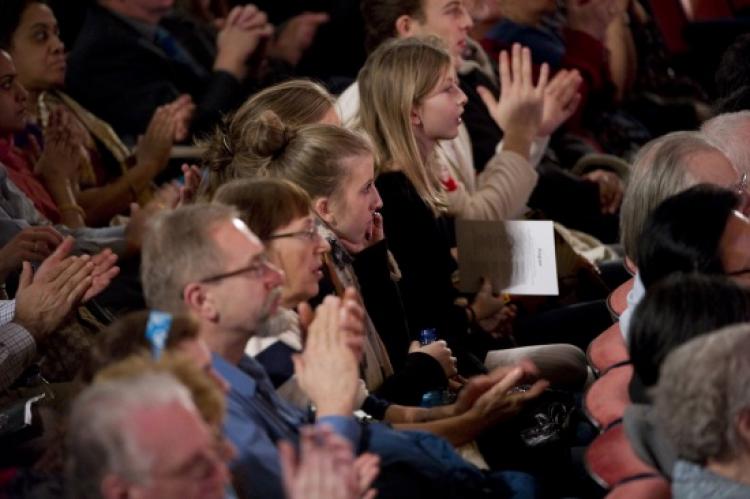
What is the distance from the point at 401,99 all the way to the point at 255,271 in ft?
5.35

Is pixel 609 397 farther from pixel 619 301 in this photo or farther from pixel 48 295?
pixel 48 295

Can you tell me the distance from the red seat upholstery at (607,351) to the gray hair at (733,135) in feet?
2.11

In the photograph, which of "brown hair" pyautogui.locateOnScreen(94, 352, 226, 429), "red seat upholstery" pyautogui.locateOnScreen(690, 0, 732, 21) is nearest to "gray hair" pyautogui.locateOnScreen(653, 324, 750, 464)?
"brown hair" pyautogui.locateOnScreen(94, 352, 226, 429)

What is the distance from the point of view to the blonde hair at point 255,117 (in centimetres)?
361

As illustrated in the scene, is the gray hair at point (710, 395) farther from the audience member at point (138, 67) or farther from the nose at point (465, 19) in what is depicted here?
the audience member at point (138, 67)

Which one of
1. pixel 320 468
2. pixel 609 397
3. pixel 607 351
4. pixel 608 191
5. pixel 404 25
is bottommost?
pixel 608 191

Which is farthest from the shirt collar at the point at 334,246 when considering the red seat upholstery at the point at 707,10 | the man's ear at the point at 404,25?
the red seat upholstery at the point at 707,10

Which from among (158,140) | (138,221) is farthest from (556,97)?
(138,221)

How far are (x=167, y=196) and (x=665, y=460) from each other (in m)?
2.66

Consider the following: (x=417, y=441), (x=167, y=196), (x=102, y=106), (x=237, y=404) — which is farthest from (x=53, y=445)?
(x=102, y=106)

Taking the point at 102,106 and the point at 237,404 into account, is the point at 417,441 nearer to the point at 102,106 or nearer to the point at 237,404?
the point at 237,404

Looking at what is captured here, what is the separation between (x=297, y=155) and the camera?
11.5ft

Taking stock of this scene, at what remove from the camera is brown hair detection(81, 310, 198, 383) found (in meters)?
2.43

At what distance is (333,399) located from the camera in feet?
8.57
